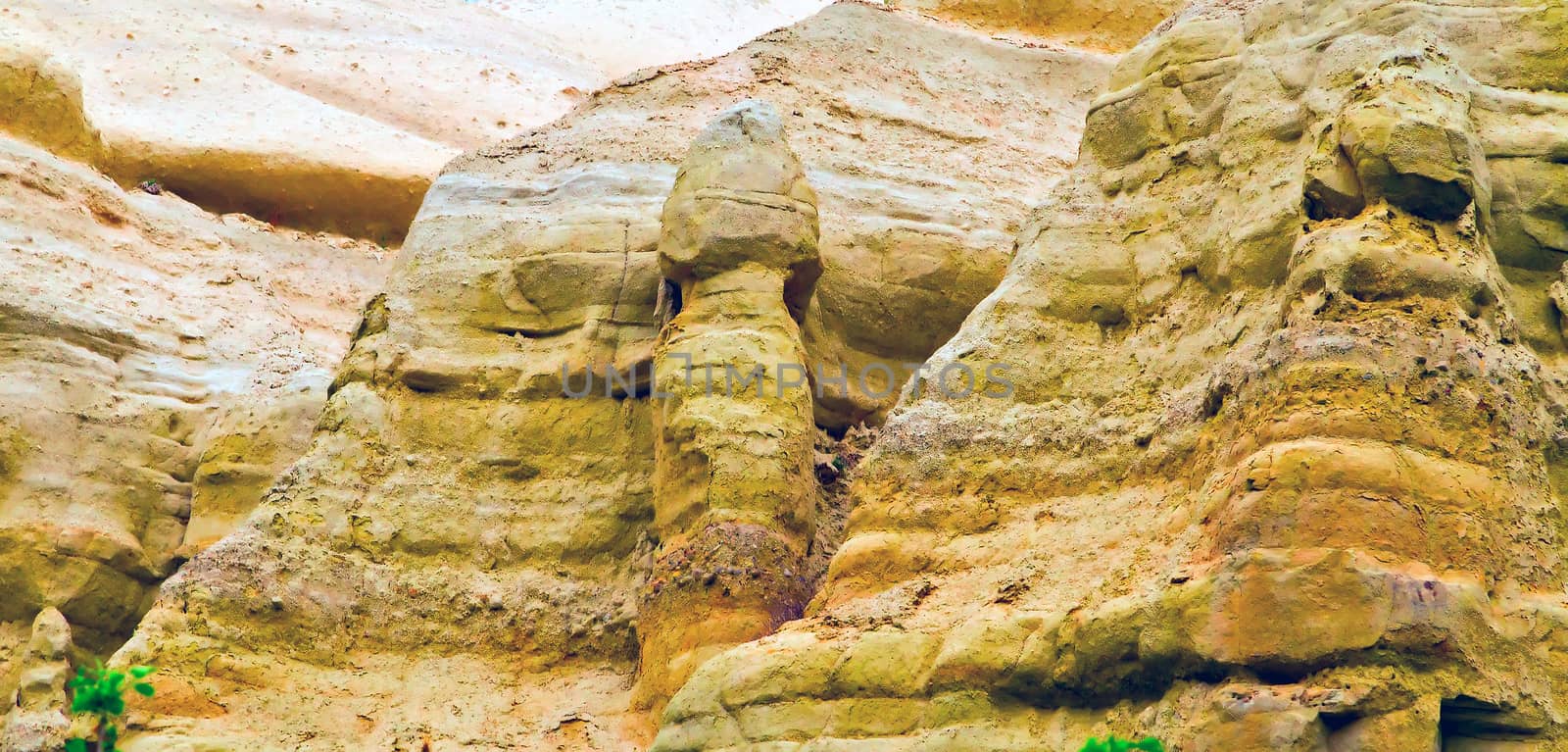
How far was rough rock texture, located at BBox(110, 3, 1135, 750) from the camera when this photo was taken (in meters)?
15.1

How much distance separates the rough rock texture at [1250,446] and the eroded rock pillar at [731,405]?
4.13 ft

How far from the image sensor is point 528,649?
15.8m

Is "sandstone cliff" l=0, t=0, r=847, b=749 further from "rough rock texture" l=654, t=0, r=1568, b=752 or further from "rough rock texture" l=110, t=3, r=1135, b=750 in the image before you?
"rough rock texture" l=654, t=0, r=1568, b=752

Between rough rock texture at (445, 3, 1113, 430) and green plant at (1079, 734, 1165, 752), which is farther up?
rough rock texture at (445, 3, 1113, 430)

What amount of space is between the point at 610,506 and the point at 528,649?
1.26m

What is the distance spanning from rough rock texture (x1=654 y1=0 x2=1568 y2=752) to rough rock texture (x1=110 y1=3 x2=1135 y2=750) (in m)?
2.80

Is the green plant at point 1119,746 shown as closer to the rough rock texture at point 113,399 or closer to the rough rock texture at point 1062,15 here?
the rough rock texture at point 113,399

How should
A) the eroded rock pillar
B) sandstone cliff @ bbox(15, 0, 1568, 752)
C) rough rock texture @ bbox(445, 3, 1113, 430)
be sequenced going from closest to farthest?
1. sandstone cliff @ bbox(15, 0, 1568, 752)
2. the eroded rock pillar
3. rough rock texture @ bbox(445, 3, 1113, 430)

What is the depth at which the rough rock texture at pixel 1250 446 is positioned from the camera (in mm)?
10352

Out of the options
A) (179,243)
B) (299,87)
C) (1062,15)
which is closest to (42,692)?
(179,243)

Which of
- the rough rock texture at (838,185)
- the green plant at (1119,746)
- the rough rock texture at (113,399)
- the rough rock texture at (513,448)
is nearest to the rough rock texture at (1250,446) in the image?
the green plant at (1119,746)

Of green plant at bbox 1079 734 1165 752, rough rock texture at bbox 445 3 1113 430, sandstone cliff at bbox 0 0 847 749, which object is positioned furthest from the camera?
sandstone cliff at bbox 0 0 847 749

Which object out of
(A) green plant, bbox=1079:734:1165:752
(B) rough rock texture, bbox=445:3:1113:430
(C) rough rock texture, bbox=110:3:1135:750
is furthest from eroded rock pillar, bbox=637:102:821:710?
(A) green plant, bbox=1079:734:1165:752

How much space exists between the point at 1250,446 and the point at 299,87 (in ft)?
74.4
